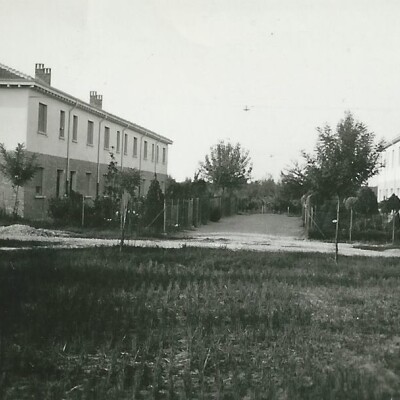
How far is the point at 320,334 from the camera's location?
733 cm

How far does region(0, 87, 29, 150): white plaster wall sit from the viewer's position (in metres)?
26.3

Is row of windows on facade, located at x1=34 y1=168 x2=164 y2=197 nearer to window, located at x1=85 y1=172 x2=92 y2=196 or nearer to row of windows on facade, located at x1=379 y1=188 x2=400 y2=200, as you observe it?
window, located at x1=85 y1=172 x2=92 y2=196

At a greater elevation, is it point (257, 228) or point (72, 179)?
point (72, 179)

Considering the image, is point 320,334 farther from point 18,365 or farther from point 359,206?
point 359,206

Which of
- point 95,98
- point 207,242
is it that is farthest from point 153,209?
point 95,98

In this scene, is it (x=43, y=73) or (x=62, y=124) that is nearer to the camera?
(x=62, y=124)

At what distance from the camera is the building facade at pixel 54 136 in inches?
1038

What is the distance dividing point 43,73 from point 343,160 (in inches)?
597

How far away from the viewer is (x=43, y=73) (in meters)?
30.9

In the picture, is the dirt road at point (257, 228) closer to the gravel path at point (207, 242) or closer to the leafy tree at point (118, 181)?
the gravel path at point (207, 242)

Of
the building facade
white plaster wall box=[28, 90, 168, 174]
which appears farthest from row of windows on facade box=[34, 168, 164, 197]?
white plaster wall box=[28, 90, 168, 174]

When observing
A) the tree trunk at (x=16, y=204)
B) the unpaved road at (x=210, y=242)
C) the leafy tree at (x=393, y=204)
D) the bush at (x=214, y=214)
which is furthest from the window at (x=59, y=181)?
the leafy tree at (x=393, y=204)

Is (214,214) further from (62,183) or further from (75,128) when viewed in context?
(62,183)

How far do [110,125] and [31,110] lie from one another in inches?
458
